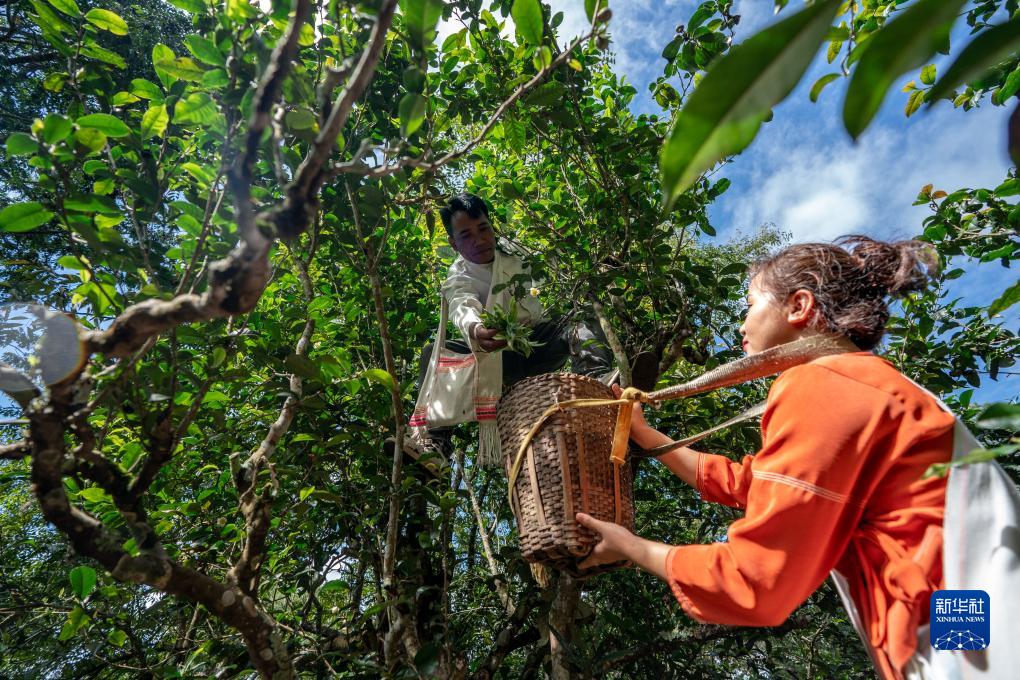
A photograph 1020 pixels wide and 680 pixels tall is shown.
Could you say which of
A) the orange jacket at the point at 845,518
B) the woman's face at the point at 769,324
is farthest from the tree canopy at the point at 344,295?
the woman's face at the point at 769,324

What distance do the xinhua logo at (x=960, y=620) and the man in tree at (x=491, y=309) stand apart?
4.16 ft

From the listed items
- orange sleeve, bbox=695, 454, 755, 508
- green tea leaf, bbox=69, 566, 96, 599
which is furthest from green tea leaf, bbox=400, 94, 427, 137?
green tea leaf, bbox=69, 566, 96, 599

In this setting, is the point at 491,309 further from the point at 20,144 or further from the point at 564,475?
the point at 20,144

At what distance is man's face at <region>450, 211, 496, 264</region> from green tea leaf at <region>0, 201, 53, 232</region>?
163cm

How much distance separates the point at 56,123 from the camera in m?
1.22

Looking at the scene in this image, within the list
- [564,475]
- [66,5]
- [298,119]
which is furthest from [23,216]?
[564,475]

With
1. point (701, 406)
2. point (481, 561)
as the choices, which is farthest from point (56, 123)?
point (481, 561)

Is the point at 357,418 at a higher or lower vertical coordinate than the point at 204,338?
higher

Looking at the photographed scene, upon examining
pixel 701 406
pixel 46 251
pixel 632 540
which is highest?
pixel 46 251

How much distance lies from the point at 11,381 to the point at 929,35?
4.45ft

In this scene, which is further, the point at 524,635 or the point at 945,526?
the point at 524,635

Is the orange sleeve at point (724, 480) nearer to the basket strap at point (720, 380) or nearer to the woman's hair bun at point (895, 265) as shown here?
the basket strap at point (720, 380)

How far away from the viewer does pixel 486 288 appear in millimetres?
2672

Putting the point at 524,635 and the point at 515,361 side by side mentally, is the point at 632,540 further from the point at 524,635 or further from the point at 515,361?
the point at 524,635
